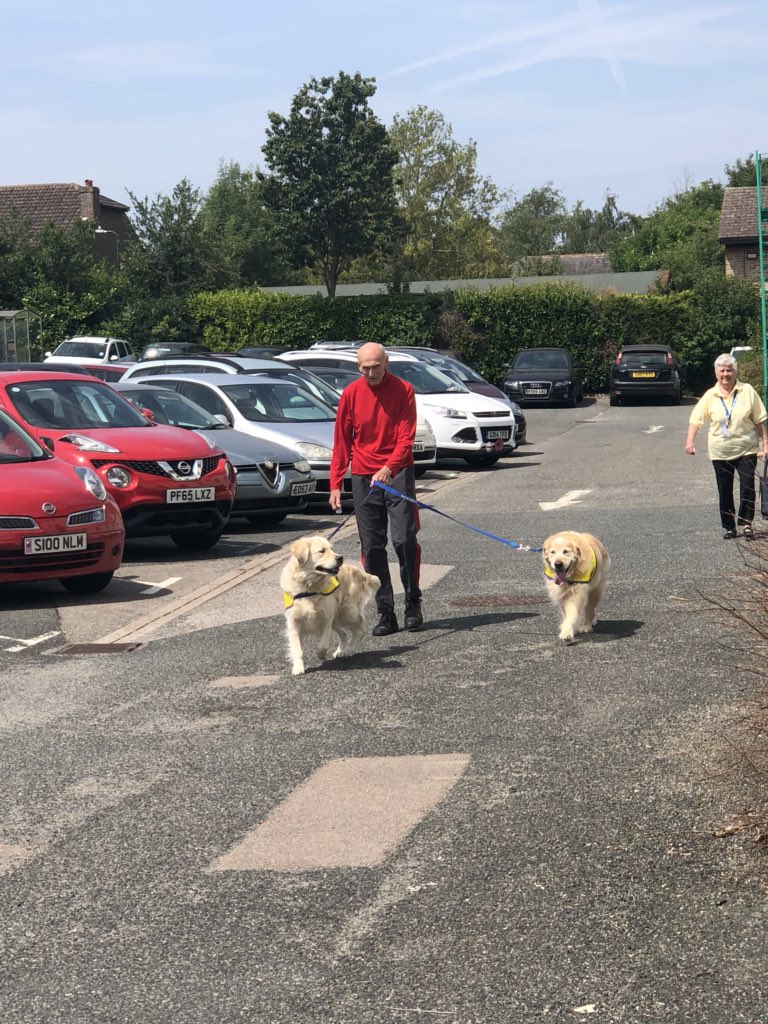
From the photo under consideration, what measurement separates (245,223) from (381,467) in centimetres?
8558

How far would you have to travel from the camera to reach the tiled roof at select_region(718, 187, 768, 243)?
6612cm

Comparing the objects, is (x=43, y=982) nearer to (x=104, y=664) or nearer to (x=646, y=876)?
(x=646, y=876)

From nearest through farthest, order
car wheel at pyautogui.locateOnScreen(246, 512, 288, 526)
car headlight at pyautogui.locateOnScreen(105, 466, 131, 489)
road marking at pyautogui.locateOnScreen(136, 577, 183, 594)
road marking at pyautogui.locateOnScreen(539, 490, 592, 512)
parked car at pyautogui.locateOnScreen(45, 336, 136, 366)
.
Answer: road marking at pyautogui.locateOnScreen(136, 577, 183, 594) → car headlight at pyautogui.locateOnScreen(105, 466, 131, 489) → car wheel at pyautogui.locateOnScreen(246, 512, 288, 526) → road marking at pyautogui.locateOnScreen(539, 490, 592, 512) → parked car at pyautogui.locateOnScreen(45, 336, 136, 366)

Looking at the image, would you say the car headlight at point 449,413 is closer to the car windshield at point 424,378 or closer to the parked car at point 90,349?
the car windshield at point 424,378

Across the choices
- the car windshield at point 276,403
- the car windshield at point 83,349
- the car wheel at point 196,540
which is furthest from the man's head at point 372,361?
the car windshield at point 83,349

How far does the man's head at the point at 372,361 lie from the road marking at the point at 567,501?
7.59 metres

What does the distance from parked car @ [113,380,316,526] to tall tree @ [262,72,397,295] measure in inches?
2205

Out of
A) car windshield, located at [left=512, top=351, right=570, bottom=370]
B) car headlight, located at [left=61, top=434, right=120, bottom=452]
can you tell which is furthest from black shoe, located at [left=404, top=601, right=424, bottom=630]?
car windshield, located at [left=512, top=351, right=570, bottom=370]

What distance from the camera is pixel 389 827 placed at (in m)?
5.75

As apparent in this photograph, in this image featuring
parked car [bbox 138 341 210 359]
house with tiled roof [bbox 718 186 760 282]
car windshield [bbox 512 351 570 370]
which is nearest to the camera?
parked car [bbox 138 341 210 359]

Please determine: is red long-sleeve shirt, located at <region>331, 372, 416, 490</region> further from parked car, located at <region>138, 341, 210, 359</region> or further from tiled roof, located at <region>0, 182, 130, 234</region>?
tiled roof, located at <region>0, 182, 130, 234</region>

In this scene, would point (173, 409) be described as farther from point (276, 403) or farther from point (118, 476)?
point (118, 476)

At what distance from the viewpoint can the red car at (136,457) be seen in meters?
14.0

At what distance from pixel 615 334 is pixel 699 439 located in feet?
64.0
